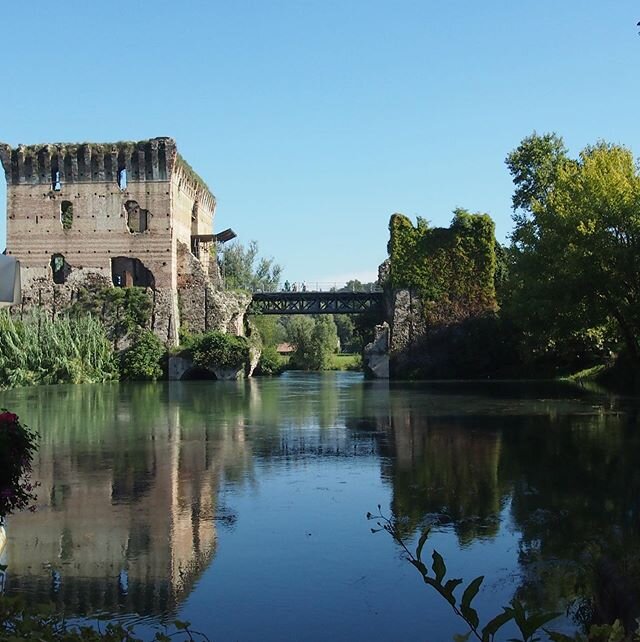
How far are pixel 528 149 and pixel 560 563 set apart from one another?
39881mm

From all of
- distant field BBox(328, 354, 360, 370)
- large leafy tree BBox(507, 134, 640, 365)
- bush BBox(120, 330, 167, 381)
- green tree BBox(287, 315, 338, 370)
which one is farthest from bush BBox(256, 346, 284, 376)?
large leafy tree BBox(507, 134, 640, 365)

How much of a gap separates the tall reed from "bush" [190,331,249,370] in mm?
4339

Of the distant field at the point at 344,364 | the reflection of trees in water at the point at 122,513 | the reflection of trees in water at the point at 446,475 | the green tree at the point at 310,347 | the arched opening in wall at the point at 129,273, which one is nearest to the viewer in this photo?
the reflection of trees in water at the point at 122,513

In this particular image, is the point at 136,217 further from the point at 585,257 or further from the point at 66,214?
the point at 585,257

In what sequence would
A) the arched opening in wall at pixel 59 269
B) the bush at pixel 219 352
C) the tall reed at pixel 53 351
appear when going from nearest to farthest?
the tall reed at pixel 53 351 < the bush at pixel 219 352 < the arched opening in wall at pixel 59 269

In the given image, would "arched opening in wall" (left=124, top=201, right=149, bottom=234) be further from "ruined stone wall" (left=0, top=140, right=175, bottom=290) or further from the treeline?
the treeline

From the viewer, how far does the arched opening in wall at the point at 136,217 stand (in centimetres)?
4728

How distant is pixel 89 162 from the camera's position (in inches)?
1854

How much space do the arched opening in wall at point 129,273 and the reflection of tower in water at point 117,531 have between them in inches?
1271

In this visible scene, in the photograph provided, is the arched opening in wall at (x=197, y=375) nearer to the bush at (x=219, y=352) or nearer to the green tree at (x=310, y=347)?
the bush at (x=219, y=352)

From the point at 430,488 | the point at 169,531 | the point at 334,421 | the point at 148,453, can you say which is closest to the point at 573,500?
the point at 430,488

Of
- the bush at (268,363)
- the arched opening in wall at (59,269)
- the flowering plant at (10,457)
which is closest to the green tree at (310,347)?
the bush at (268,363)

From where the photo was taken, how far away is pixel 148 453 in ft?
53.8

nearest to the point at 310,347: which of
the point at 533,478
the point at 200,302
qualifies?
the point at 200,302
